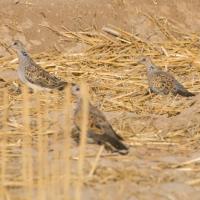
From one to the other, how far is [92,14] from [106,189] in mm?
→ 8483

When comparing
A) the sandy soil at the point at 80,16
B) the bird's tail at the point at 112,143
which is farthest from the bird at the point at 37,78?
the bird's tail at the point at 112,143

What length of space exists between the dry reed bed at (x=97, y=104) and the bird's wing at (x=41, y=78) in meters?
0.35

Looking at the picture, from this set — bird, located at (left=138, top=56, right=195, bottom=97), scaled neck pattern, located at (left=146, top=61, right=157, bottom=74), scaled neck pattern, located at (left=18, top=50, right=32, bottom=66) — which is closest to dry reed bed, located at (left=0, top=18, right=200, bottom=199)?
bird, located at (left=138, top=56, right=195, bottom=97)

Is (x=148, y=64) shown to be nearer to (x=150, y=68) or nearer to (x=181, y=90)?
(x=150, y=68)

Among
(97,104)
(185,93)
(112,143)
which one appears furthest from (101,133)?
(185,93)

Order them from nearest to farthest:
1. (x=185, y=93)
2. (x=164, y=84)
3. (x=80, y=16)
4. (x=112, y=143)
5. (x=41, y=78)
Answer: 1. (x=112, y=143)
2. (x=185, y=93)
3. (x=164, y=84)
4. (x=41, y=78)
5. (x=80, y=16)

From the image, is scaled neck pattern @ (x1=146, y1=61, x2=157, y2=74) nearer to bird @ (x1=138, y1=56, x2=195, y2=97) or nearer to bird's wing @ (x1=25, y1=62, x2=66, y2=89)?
bird @ (x1=138, y1=56, x2=195, y2=97)

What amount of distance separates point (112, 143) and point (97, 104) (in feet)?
8.61

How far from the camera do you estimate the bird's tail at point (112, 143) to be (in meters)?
8.78

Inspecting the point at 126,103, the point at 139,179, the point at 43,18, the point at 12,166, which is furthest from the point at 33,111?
the point at 43,18

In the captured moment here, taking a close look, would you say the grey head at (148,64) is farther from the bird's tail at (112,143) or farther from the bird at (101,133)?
the bird's tail at (112,143)

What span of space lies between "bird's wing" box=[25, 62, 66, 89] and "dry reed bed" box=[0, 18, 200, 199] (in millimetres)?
353

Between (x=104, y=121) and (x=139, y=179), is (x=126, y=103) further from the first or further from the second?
(x=139, y=179)

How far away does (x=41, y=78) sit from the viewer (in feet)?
40.7
